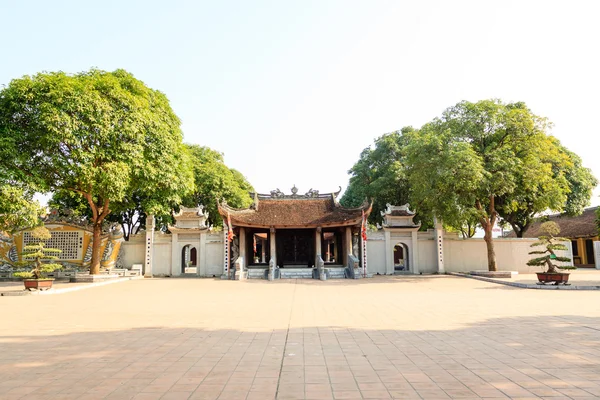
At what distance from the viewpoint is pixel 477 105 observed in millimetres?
22422

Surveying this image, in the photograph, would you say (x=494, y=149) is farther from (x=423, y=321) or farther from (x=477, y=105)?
(x=423, y=321)

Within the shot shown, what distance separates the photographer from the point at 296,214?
27.2m

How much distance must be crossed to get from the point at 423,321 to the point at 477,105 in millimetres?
17435

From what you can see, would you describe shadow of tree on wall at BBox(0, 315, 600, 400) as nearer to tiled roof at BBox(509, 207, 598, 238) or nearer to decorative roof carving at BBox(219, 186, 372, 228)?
decorative roof carving at BBox(219, 186, 372, 228)

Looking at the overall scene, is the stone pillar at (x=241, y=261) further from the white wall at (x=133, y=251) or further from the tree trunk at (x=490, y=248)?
the tree trunk at (x=490, y=248)

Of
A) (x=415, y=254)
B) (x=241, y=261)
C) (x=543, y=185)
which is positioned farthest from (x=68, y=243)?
(x=543, y=185)

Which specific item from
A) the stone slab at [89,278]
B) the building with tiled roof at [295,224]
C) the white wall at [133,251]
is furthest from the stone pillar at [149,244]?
the building with tiled roof at [295,224]

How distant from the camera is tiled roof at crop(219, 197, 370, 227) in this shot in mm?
25422

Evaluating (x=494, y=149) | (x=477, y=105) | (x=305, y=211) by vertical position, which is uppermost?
(x=477, y=105)

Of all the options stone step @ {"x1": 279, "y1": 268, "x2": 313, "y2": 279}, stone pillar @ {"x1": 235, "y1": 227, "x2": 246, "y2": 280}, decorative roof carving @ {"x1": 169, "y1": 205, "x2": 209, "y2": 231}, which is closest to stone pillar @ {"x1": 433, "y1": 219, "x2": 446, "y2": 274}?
stone step @ {"x1": 279, "y1": 268, "x2": 313, "y2": 279}

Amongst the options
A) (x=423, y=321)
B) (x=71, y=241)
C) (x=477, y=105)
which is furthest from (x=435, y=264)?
(x=71, y=241)

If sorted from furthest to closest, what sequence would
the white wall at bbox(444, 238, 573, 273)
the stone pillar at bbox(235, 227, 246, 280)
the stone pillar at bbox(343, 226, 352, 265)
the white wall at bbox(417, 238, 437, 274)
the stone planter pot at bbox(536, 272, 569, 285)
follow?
the white wall at bbox(417, 238, 437, 274) → the white wall at bbox(444, 238, 573, 273) → the stone pillar at bbox(343, 226, 352, 265) → the stone pillar at bbox(235, 227, 246, 280) → the stone planter pot at bbox(536, 272, 569, 285)

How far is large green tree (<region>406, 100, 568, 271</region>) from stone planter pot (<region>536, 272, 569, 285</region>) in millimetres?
4994

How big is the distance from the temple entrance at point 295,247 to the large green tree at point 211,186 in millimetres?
8077
